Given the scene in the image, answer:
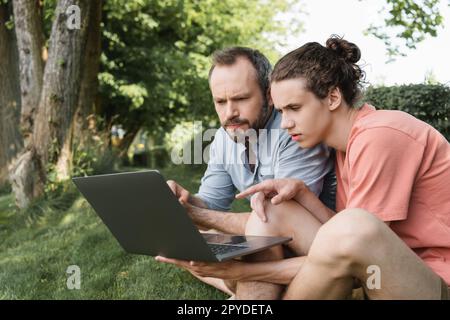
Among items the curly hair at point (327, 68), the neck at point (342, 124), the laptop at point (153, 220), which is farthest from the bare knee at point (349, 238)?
the curly hair at point (327, 68)

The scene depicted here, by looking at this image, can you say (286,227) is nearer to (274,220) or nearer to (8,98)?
(274,220)

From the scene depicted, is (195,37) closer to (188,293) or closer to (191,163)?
(191,163)

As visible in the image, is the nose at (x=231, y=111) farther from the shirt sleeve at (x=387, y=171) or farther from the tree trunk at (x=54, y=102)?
the tree trunk at (x=54, y=102)

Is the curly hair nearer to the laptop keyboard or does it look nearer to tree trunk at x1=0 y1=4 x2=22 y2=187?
the laptop keyboard

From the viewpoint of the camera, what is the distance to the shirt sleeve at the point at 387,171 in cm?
212

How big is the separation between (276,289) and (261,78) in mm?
1213

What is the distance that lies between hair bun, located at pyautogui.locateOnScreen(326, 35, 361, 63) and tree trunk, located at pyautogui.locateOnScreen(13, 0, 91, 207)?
5.03 metres

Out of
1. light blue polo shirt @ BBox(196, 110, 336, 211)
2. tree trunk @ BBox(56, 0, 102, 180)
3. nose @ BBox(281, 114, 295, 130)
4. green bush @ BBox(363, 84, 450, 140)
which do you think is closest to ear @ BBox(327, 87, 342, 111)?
nose @ BBox(281, 114, 295, 130)

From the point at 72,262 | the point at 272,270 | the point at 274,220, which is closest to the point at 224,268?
the point at 272,270

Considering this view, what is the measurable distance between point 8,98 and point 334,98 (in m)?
9.58

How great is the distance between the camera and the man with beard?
110 inches

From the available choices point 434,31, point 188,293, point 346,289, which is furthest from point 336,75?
point 434,31

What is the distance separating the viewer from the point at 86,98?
29.8 feet

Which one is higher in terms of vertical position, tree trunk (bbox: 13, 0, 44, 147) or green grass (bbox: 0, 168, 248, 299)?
tree trunk (bbox: 13, 0, 44, 147)
